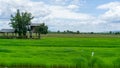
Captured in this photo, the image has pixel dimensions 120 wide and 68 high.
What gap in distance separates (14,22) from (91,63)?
3280 inches

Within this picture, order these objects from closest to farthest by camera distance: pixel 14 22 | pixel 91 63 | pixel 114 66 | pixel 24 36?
pixel 91 63 < pixel 114 66 < pixel 24 36 < pixel 14 22

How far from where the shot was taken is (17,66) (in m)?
23.7

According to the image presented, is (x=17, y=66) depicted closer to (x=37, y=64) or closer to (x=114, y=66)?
(x=37, y=64)

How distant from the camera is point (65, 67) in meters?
23.4

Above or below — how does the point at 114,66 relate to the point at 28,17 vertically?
below

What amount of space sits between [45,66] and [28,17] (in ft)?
269

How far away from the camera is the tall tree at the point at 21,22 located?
101938 mm

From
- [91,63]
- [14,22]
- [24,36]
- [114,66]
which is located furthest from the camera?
[14,22]

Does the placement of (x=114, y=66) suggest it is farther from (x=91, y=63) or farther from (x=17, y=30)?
(x=17, y=30)

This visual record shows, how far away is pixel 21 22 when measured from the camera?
102688 millimetres

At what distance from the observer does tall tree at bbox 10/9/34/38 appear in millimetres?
101938

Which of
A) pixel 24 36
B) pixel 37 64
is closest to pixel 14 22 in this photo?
pixel 24 36

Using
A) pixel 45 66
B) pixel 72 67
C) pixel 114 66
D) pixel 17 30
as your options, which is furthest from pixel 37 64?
pixel 17 30

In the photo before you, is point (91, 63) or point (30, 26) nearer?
point (91, 63)
